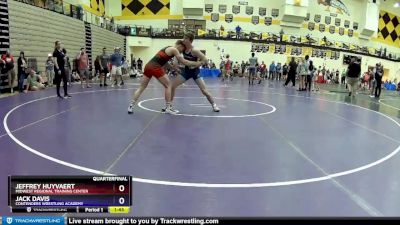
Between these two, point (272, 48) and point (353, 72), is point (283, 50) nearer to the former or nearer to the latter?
point (272, 48)

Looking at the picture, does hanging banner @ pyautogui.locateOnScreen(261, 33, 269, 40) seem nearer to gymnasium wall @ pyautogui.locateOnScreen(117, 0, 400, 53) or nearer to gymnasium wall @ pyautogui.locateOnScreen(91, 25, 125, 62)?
gymnasium wall @ pyautogui.locateOnScreen(117, 0, 400, 53)

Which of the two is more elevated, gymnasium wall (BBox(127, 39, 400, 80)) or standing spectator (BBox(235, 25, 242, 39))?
standing spectator (BBox(235, 25, 242, 39))

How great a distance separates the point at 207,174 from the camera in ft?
14.1

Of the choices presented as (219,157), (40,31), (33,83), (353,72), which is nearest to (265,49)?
(353,72)

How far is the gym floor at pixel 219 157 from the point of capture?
350 centimetres

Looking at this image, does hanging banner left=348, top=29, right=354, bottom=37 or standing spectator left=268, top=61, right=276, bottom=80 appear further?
hanging banner left=348, top=29, right=354, bottom=37

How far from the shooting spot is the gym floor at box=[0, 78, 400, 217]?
11.5ft

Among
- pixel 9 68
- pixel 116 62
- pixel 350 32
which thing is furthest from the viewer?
pixel 350 32

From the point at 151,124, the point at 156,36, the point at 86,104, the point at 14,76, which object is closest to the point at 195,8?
the point at 156,36

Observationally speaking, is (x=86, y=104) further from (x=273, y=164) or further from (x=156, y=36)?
(x=156, y=36)

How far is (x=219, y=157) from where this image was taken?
5062mm
